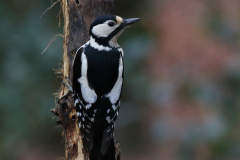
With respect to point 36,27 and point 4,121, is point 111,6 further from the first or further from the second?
point 4,121

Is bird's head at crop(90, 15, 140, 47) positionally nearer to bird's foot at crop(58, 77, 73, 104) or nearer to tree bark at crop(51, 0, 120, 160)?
tree bark at crop(51, 0, 120, 160)

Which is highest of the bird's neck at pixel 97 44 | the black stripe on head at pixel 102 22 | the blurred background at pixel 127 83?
the black stripe on head at pixel 102 22

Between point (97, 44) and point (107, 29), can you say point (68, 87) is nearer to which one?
point (97, 44)

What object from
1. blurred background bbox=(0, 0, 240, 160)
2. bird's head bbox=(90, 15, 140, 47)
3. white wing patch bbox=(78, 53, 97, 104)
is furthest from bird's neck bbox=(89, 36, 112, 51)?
blurred background bbox=(0, 0, 240, 160)

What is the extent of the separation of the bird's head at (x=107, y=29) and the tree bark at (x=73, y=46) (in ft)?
0.48

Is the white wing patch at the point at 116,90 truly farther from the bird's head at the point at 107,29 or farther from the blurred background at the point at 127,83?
the blurred background at the point at 127,83

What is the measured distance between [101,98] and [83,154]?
41cm

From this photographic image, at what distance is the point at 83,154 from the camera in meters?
2.36

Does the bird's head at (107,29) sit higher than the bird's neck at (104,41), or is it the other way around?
the bird's head at (107,29)

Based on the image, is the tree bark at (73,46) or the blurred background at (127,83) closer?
the tree bark at (73,46)

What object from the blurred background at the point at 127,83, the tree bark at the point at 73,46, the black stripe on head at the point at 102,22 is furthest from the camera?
the blurred background at the point at 127,83

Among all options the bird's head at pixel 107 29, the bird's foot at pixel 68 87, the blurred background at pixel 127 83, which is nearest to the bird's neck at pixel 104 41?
the bird's head at pixel 107 29

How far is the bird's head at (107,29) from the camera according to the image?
2.28 meters

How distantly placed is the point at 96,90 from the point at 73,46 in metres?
0.38
